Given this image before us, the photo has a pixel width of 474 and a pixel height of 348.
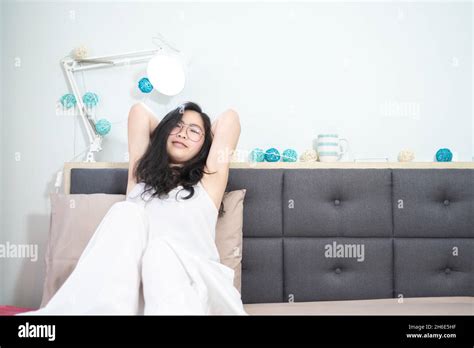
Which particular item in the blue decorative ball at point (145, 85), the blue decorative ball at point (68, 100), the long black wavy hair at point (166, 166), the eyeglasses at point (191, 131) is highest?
the blue decorative ball at point (145, 85)

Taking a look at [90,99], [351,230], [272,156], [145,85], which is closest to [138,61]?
[145,85]

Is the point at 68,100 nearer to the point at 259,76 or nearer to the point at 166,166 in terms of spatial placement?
the point at 166,166

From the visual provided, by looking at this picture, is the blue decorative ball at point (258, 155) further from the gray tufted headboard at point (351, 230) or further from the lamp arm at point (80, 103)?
the lamp arm at point (80, 103)

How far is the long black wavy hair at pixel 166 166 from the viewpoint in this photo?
4.52 ft

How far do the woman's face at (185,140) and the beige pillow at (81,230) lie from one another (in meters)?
0.23

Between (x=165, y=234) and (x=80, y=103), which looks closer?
(x=165, y=234)

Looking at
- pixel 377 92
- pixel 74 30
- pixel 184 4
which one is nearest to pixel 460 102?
pixel 377 92

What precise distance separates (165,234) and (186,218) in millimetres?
89

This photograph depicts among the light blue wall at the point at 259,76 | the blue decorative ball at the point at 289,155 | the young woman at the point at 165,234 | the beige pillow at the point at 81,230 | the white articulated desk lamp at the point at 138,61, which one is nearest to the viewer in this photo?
the young woman at the point at 165,234

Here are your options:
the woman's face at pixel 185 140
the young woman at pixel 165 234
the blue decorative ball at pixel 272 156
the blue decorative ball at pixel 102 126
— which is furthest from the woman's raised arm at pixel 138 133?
the blue decorative ball at pixel 272 156

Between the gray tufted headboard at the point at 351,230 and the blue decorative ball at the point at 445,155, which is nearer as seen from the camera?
the gray tufted headboard at the point at 351,230

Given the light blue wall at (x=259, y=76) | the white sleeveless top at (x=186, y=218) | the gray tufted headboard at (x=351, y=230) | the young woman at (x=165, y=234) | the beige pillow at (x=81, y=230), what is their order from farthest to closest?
the light blue wall at (x=259, y=76) < the gray tufted headboard at (x=351, y=230) < the beige pillow at (x=81, y=230) < the white sleeveless top at (x=186, y=218) < the young woman at (x=165, y=234)

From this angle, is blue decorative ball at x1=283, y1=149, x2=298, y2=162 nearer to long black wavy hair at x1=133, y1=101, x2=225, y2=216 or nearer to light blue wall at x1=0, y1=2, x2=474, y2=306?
light blue wall at x1=0, y1=2, x2=474, y2=306

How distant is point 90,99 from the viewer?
1.90 metres
